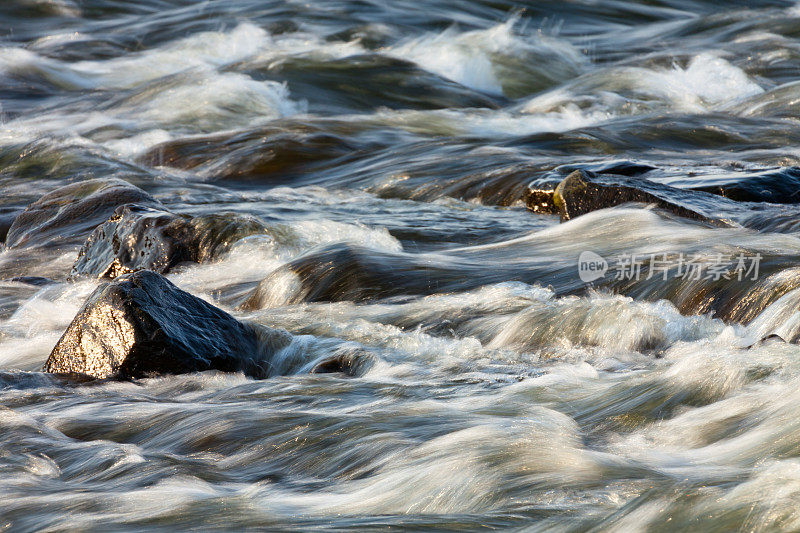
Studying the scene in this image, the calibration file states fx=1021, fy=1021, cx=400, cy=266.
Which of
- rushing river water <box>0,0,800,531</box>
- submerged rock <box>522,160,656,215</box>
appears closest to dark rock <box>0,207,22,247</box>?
rushing river water <box>0,0,800,531</box>

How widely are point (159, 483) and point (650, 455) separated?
1.59 metres

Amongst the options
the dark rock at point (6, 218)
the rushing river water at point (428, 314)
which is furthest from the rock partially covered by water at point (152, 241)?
the dark rock at point (6, 218)

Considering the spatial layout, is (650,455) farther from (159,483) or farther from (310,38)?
(310,38)

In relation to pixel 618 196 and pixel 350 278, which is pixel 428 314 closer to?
pixel 350 278

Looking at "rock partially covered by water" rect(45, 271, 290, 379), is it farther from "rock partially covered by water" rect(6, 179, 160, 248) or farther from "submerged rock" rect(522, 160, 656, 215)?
"submerged rock" rect(522, 160, 656, 215)

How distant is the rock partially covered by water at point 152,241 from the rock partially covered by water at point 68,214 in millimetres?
753

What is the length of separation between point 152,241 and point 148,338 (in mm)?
2371

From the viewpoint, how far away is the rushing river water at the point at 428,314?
120 inches

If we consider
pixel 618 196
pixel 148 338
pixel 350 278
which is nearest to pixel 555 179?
pixel 618 196

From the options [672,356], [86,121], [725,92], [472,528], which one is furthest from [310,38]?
[472,528]

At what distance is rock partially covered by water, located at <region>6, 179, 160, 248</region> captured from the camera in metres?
8.17

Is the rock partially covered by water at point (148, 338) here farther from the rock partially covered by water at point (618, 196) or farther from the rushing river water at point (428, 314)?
the rock partially covered by water at point (618, 196)

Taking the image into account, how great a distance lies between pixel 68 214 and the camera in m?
8.46

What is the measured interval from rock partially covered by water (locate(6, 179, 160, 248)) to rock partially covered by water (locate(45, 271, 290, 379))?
3089 millimetres
